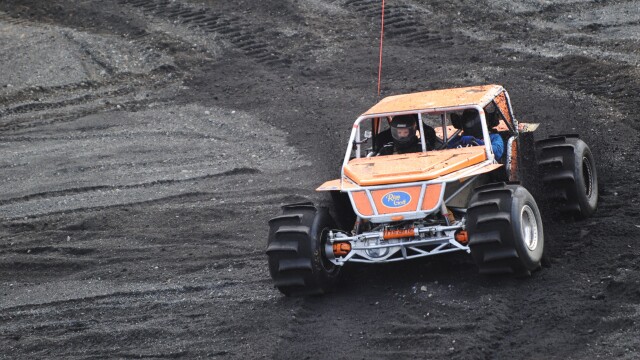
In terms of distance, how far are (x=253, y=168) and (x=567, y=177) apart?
16.4 feet

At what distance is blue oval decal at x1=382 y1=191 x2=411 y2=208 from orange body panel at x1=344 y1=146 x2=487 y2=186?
0.11m

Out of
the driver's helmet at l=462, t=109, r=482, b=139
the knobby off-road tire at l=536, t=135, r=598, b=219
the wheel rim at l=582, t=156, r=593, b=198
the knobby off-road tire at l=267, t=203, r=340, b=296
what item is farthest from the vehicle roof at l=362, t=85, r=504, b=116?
the knobby off-road tire at l=267, t=203, r=340, b=296

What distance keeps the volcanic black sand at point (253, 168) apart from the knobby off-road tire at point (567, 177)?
20 centimetres

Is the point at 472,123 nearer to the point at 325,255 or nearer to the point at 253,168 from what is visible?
the point at 325,255

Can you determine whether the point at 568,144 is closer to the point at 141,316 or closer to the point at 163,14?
the point at 141,316

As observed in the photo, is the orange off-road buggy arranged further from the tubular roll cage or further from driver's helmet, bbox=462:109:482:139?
driver's helmet, bbox=462:109:482:139

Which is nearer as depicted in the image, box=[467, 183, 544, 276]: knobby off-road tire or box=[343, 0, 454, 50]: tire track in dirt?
box=[467, 183, 544, 276]: knobby off-road tire

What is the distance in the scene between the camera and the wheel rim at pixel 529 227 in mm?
8859

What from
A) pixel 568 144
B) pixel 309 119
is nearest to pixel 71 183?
pixel 309 119

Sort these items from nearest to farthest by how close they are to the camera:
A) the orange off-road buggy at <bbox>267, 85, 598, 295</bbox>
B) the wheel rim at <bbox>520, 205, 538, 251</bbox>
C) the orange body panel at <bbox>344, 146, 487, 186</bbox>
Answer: the orange off-road buggy at <bbox>267, 85, 598, 295</bbox> < the wheel rim at <bbox>520, 205, 538, 251</bbox> < the orange body panel at <bbox>344, 146, 487, 186</bbox>

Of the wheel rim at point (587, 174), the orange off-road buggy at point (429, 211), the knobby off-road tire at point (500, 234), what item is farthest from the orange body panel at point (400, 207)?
the wheel rim at point (587, 174)

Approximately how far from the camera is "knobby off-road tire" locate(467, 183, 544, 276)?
8422 mm

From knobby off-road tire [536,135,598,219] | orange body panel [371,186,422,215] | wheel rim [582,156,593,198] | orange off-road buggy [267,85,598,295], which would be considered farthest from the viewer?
wheel rim [582,156,593,198]

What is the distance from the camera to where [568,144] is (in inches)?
416
